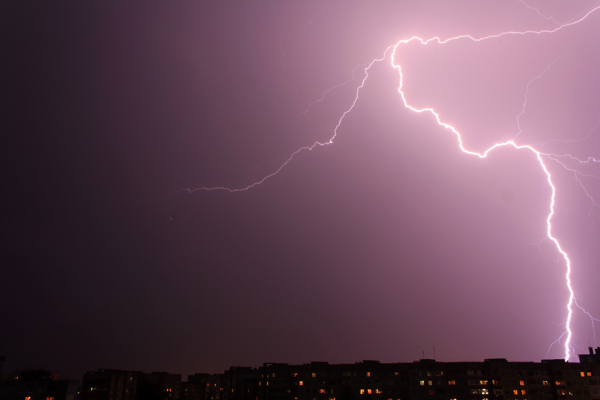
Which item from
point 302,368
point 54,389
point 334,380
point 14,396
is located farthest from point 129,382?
point 334,380

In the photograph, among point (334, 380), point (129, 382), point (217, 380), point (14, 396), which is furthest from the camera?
point (217, 380)

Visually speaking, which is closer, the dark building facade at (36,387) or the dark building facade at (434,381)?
the dark building facade at (36,387)

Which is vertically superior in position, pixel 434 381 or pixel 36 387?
pixel 434 381

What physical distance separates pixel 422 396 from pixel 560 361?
12.7 m

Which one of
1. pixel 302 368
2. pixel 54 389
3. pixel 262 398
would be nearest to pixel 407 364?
pixel 302 368

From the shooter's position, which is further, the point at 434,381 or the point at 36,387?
the point at 36,387

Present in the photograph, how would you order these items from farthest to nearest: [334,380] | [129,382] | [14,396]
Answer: [129,382] → [334,380] → [14,396]

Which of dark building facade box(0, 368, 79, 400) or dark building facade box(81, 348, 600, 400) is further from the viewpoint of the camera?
dark building facade box(81, 348, 600, 400)

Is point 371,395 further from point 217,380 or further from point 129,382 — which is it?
point 217,380

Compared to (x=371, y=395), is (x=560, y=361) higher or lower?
higher

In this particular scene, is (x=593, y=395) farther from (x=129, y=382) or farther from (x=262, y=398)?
(x=129, y=382)

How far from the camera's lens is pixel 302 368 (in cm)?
3862

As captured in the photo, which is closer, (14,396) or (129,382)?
(14,396)

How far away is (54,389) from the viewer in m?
39.0
